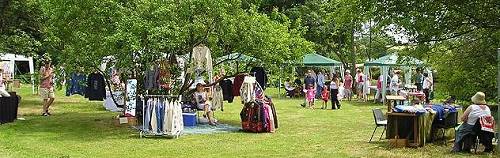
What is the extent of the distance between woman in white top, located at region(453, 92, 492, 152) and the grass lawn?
0.29 m

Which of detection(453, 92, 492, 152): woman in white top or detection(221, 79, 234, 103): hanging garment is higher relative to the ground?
detection(221, 79, 234, 103): hanging garment

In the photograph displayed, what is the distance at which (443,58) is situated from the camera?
1191cm

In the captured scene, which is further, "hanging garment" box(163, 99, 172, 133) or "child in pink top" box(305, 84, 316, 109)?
"child in pink top" box(305, 84, 316, 109)

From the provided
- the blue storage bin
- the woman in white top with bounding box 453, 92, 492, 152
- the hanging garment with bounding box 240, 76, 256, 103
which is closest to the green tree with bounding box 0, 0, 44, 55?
the blue storage bin

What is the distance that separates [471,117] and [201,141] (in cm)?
488

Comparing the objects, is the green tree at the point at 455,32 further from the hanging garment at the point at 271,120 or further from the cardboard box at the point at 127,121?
the cardboard box at the point at 127,121

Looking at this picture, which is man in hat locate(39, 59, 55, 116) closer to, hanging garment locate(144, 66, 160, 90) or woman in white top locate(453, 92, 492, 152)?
hanging garment locate(144, 66, 160, 90)

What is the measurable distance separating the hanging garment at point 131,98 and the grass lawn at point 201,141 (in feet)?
1.82

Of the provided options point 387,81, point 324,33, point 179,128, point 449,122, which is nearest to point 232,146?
point 179,128

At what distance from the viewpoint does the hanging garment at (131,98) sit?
1556cm

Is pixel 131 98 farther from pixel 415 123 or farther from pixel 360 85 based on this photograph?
pixel 360 85

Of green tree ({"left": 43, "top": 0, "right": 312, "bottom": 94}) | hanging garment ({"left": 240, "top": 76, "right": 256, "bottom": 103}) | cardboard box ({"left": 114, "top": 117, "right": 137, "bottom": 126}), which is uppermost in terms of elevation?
green tree ({"left": 43, "top": 0, "right": 312, "bottom": 94})

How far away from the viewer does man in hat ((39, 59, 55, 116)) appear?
17078mm

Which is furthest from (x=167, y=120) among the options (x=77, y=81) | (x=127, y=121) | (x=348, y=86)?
(x=348, y=86)
